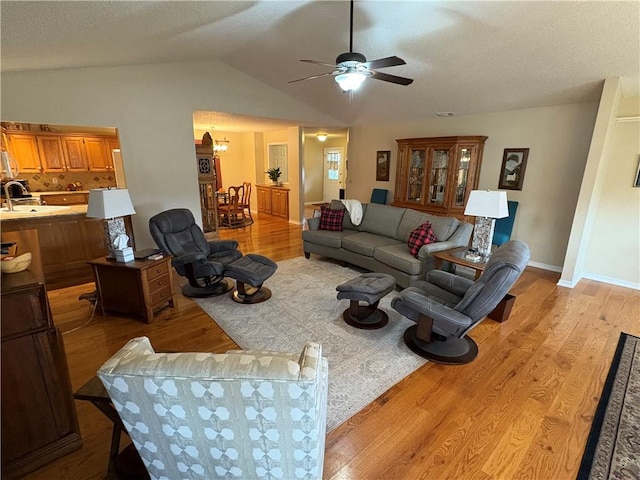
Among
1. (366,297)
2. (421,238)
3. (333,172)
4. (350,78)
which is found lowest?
(366,297)

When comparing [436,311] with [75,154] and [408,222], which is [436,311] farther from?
[75,154]

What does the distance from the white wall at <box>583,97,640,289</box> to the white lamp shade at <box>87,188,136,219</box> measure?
5512mm

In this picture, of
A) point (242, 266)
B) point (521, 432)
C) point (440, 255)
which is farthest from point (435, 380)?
point (242, 266)

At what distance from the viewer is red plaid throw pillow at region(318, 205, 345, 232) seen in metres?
4.82

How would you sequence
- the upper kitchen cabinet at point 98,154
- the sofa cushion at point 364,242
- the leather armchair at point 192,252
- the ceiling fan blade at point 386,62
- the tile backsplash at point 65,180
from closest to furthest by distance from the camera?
the ceiling fan blade at point 386,62 < the leather armchair at point 192,252 < the sofa cushion at point 364,242 < the tile backsplash at point 65,180 < the upper kitchen cabinet at point 98,154

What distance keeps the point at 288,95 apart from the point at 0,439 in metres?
5.70

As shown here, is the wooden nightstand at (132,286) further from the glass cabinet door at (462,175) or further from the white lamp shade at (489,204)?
the glass cabinet door at (462,175)

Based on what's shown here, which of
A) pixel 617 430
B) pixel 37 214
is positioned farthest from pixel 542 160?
pixel 37 214

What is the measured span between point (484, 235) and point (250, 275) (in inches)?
102

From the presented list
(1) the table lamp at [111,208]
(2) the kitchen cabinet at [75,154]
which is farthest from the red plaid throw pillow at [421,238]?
(2) the kitchen cabinet at [75,154]

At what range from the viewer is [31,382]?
1462 mm

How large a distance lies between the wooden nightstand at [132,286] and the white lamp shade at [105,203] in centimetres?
48

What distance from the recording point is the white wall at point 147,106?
11.6 feet

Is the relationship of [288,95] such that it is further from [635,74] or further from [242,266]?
[635,74]
